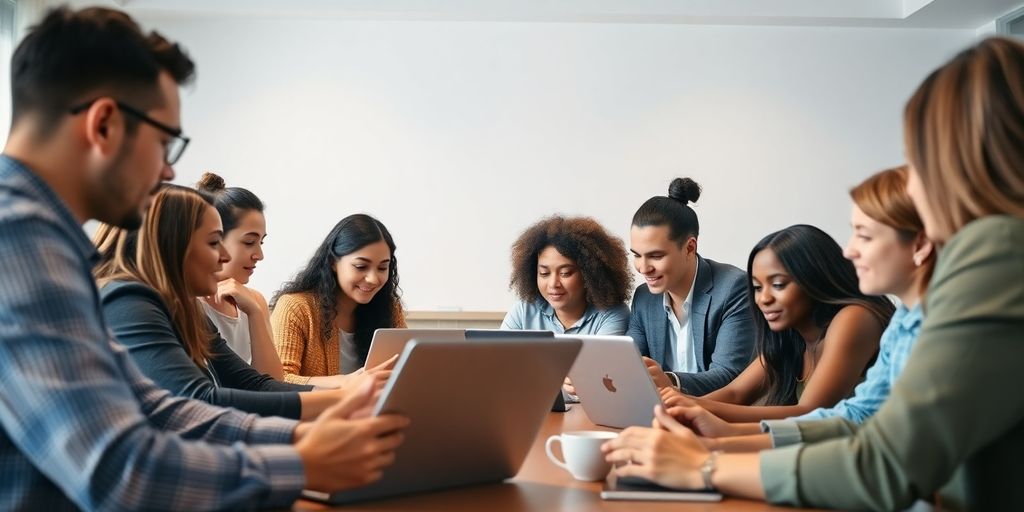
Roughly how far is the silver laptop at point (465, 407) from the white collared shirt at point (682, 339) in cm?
218

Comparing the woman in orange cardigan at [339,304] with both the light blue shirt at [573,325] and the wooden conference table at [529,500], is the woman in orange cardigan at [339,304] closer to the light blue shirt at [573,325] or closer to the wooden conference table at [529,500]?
the light blue shirt at [573,325]

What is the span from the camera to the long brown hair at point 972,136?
3.54ft

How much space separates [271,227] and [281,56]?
0.90 m

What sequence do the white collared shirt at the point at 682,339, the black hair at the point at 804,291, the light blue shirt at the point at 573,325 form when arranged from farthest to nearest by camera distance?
the light blue shirt at the point at 573,325 < the white collared shirt at the point at 682,339 < the black hair at the point at 804,291

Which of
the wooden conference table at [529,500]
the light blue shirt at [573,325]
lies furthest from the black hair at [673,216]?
the wooden conference table at [529,500]

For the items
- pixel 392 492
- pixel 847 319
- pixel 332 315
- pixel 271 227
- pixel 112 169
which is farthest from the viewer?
pixel 271 227

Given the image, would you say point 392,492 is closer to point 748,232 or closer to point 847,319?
point 847,319

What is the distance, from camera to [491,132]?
5.02 m

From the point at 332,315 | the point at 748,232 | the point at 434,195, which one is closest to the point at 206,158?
the point at 434,195

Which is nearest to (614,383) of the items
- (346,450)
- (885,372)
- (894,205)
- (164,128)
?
(885,372)

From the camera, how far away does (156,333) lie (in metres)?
1.72

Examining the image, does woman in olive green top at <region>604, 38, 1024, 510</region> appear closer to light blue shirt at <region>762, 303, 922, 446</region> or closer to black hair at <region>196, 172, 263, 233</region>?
light blue shirt at <region>762, 303, 922, 446</region>

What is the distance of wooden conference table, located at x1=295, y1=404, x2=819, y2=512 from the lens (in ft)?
3.92

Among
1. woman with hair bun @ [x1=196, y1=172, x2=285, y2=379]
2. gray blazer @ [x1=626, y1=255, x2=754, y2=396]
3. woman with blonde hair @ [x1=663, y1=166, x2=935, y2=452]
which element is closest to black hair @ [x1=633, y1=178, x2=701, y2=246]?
gray blazer @ [x1=626, y1=255, x2=754, y2=396]
